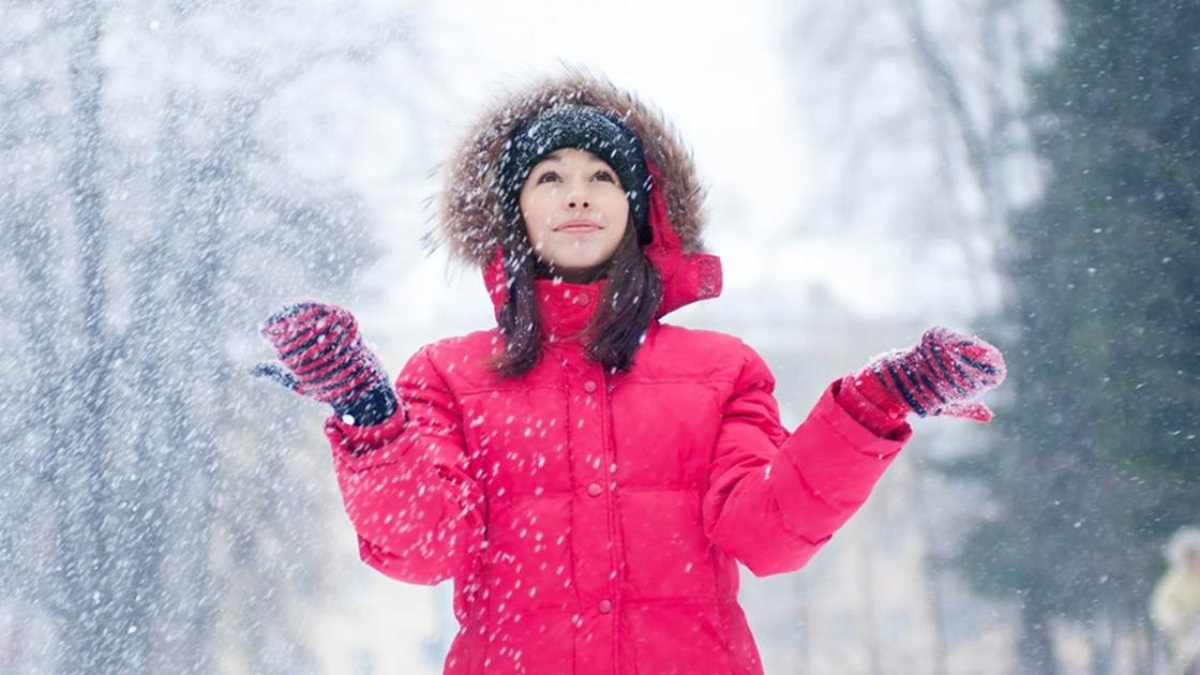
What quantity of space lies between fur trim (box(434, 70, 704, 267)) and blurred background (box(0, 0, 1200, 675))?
5439mm

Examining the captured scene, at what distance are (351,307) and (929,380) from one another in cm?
727

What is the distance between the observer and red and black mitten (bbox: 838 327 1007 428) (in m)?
1.22

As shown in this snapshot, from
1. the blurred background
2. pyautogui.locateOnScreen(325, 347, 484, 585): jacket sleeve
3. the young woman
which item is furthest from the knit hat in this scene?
the blurred background

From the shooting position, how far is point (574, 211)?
164 cm

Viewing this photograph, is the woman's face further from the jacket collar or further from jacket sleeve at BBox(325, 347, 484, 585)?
jacket sleeve at BBox(325, 347, 484, 585)

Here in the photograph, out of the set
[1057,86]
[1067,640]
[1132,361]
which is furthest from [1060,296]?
[1067,640]

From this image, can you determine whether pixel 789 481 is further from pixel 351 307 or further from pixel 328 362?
pixel 351 307

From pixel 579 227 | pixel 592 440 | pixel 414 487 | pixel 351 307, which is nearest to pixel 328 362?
pixel 414 487

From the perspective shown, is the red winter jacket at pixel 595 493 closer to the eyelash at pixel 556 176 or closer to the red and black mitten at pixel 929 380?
the red and black mitten at pixel 929 380

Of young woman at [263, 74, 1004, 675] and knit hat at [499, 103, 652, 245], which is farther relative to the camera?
knit hat at [499, 103, 652, 245]

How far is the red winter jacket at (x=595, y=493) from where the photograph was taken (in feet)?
4.40

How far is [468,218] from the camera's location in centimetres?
175

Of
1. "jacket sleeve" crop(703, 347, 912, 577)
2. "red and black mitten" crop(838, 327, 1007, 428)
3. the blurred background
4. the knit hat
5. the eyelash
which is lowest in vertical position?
"jacket sleeve" crop(703, 347, 912, 577)

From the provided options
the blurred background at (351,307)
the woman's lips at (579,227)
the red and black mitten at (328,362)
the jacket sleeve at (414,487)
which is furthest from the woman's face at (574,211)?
the blurred background at (351,307)
